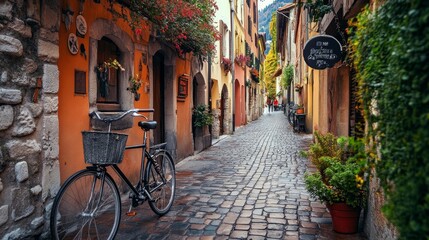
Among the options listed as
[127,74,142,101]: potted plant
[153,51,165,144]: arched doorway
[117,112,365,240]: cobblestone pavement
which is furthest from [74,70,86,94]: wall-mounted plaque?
[153,51,165,144]: arched doorway

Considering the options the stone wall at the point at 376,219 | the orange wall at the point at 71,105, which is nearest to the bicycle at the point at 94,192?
the orange wall at the point at 71,105

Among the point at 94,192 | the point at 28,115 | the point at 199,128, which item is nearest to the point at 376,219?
the point at 94,192

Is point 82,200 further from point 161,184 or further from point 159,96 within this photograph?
point 159,96

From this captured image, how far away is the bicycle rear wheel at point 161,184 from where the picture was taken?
4109 millimetres

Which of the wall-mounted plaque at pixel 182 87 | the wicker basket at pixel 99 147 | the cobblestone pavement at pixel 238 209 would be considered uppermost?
the wall-mounted plaque at pixel 182 87

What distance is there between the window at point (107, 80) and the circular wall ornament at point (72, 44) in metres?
0.69

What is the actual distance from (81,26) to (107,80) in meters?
0.98

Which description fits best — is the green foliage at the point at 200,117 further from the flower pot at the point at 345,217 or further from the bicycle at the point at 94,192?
the flower pot at the point at 345,217

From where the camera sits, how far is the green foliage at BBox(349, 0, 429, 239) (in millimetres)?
1310

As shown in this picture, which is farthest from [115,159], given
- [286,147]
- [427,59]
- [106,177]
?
[286,147]

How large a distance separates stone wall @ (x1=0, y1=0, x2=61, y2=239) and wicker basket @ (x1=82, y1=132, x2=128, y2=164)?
53 centimetres

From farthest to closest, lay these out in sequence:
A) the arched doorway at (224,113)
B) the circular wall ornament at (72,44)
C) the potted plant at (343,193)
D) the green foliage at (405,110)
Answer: the arched doorway at (224,113) → the circular wall ornament at (72,44) → the potted plant at (343,193) → the green foliage at (405,110)

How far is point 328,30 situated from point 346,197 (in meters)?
4.78

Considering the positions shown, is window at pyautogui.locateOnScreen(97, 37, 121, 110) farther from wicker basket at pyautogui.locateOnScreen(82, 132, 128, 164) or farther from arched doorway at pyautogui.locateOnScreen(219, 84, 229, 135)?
arched doorway at pyautogui.locateOnScreen(219, 84, 229, 135)
